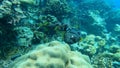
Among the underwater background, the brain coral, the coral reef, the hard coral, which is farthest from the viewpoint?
the hard coral

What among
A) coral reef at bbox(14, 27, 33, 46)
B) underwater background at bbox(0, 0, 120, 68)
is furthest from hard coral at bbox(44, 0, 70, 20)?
coral reef at bbox(14, 27, 33, 46)

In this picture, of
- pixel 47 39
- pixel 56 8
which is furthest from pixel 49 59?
pixel 56 8

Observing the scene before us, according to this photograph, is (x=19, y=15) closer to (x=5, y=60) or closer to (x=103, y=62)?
(x=5, y=60)

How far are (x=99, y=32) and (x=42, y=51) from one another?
10554 millimetres

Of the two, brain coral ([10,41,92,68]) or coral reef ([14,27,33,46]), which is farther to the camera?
coral reef ([14,27,33,46])

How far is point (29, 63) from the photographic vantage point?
154 inches

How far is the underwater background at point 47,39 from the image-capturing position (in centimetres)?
414

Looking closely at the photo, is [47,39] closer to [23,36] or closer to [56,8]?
[23,36]

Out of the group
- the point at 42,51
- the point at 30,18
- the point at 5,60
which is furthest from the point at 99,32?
the point at 42,51

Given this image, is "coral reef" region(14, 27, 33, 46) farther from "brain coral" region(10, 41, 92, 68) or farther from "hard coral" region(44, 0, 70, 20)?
"hard coral" region(44, 0, 70, 20)

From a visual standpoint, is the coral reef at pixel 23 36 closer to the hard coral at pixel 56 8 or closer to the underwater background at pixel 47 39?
the underwater background at pixel 47 39

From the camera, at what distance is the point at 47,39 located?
7613 millimetres

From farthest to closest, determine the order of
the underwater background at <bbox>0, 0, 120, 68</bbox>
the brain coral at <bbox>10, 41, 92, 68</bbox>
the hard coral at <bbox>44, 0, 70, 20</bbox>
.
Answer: the hard coral at <bbox>44, 0, 70, 20</bbox> < the underwater background at <bbox>0, 0, 120, 68</bbox> < the brain coral at <bbox>10, 41, 92, 68</bbox>

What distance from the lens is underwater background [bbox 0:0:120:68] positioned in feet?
13.6
